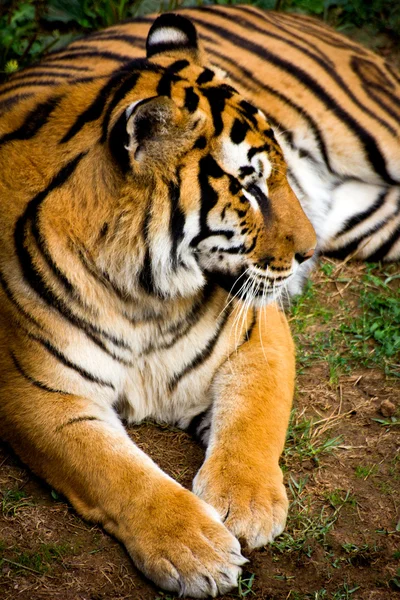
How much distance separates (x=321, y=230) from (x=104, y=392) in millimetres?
1668

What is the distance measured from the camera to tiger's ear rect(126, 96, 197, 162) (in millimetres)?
2408

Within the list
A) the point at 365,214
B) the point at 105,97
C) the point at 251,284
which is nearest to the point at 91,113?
the point at 105,97

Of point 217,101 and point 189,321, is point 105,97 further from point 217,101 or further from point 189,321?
point 189,321

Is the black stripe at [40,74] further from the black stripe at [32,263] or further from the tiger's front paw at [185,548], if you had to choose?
the tiger's front paw at [185,548]

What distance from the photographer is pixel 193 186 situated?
2.61m

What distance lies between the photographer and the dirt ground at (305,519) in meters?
2.50

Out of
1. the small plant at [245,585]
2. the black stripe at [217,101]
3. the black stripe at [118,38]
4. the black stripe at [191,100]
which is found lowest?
the small plant at [245,585]

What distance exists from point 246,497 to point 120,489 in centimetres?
39

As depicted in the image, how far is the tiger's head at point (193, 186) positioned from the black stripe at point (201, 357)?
0.18m

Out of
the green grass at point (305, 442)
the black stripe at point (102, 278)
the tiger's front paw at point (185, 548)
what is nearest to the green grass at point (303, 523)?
the green grass at point (305, 442)

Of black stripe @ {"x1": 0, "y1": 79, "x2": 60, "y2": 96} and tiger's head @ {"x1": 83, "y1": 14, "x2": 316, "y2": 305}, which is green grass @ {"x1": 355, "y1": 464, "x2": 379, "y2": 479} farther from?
black stripe @ {"x1": 0, "y1": 79, "x2": 60, "y2": 96}

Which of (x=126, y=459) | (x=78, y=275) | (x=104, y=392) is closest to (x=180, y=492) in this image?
(x=126, y=459)

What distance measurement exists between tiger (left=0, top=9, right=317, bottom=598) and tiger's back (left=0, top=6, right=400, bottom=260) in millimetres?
870

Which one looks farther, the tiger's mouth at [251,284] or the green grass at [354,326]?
the green grass at [354,326]
